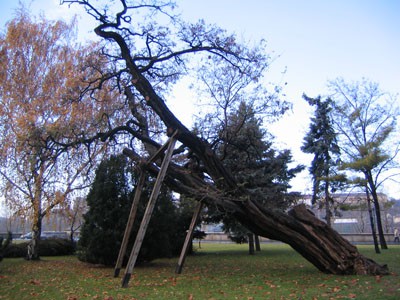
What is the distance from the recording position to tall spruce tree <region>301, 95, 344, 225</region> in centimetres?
2583

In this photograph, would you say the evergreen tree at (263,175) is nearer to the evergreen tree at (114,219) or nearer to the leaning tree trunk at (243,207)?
the evergreen tree at (114,219)

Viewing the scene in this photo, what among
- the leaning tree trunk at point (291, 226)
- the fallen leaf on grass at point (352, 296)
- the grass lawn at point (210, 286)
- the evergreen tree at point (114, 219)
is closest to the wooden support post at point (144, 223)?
the grass lawn at point (210, 286)

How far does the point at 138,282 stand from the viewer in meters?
10.6

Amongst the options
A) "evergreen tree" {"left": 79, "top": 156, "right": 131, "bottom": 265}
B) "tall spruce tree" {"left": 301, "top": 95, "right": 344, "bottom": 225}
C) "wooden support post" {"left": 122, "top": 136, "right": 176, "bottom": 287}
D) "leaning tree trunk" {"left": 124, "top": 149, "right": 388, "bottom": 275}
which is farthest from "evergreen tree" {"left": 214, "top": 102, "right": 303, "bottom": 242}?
"wooden support post" {"left": 122, "top": 136, "right": 176, "bottom": 287}

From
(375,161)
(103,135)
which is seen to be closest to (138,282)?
(103,135)

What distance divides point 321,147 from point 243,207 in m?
16.6

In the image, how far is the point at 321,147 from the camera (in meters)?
26.9

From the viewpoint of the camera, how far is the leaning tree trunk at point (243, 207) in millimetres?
11305

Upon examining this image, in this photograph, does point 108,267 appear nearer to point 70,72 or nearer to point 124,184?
point 124,184

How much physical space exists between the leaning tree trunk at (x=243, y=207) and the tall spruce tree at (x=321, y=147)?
1407 cm

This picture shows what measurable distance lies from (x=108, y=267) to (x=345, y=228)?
4003cm

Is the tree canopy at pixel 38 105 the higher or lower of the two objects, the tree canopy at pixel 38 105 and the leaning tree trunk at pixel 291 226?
the higher

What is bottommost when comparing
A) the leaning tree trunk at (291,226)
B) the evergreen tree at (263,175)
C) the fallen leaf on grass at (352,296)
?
the fallen leaf on grass at (352,296)

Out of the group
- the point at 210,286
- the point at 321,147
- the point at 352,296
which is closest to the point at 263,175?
the point at 321,147
